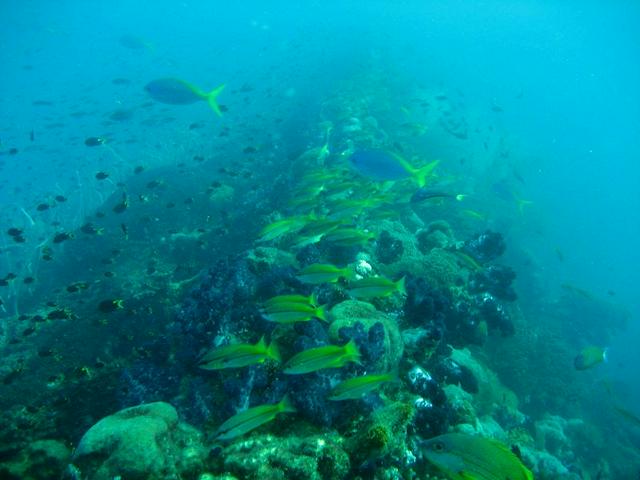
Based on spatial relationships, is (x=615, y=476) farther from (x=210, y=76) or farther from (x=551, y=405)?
(x=210, y=76)

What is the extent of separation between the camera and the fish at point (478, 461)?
2.56 metres

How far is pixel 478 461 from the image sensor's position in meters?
2.61

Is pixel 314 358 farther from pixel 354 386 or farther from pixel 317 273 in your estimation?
pixel 317 273

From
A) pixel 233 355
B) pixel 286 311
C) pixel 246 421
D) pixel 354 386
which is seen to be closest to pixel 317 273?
pixel 286 311

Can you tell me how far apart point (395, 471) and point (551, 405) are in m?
12.9

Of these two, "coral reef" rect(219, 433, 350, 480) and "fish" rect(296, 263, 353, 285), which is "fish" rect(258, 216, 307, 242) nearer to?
"fish" rect(296, 263, 353, 285)

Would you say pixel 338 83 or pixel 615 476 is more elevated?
pixel 338 83

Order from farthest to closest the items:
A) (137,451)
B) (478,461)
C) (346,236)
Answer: (346,236) → (137,451) → (478,461)

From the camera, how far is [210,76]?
1864 inches

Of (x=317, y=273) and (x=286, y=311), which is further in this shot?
(x=317, y=273)

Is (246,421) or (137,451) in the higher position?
(246,421)

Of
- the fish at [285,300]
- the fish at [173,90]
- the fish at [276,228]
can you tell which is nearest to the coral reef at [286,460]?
the fish at [285,300]

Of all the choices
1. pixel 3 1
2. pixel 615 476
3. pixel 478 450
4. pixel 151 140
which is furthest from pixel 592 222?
pixel 3 1

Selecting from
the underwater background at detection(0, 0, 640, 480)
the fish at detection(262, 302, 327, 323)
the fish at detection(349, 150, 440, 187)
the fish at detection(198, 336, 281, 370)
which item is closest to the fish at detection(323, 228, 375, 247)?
the underwater background at detection(0, 0, 640, 480)
